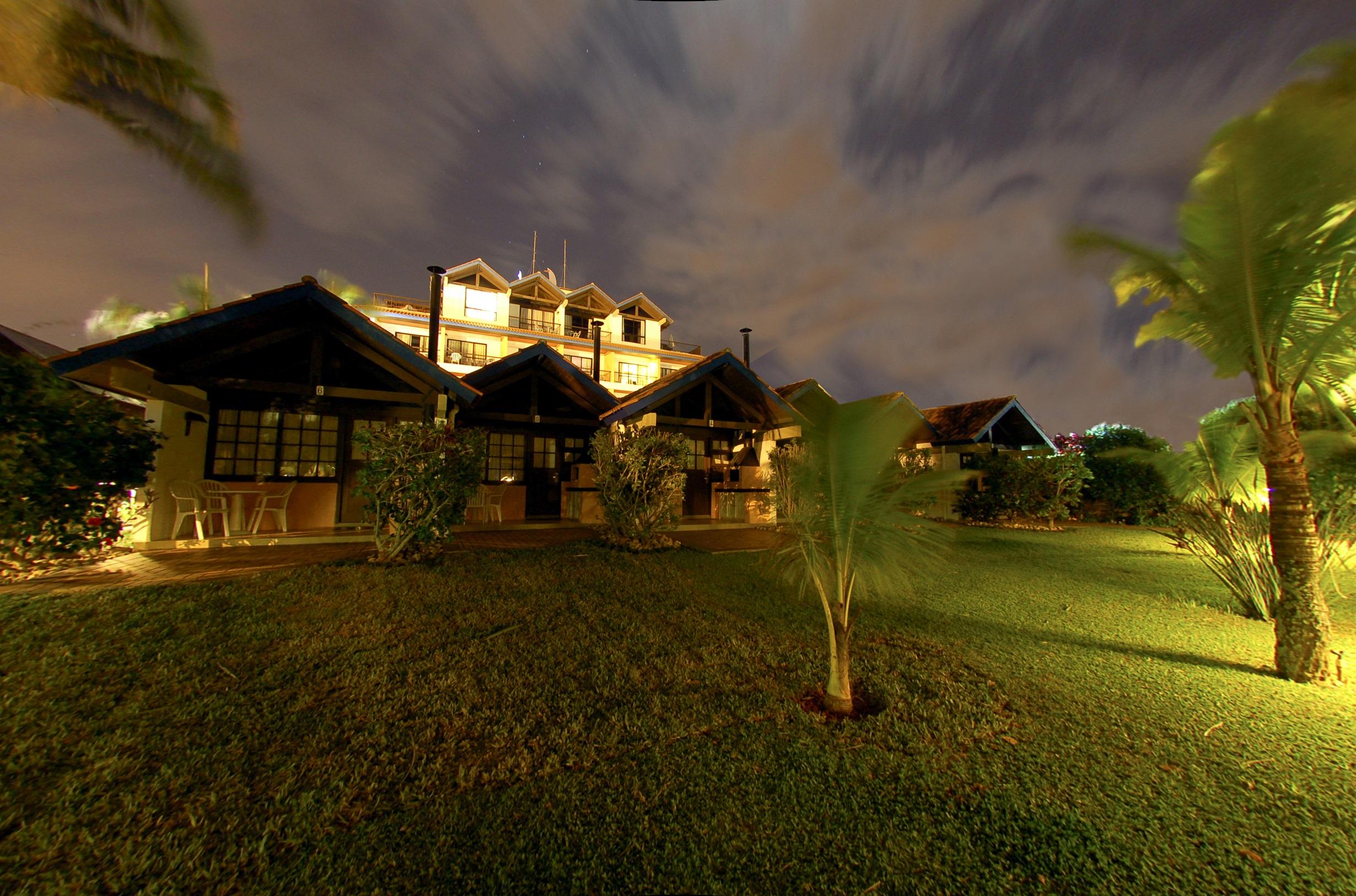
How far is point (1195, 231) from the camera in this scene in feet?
13.7

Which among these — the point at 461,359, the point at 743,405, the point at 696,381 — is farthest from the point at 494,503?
the point at 461,359

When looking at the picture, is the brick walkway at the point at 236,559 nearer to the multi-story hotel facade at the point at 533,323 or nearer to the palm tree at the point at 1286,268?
the palm tree at the point at 1286,268

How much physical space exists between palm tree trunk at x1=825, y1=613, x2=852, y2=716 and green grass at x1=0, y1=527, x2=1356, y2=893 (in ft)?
0.66

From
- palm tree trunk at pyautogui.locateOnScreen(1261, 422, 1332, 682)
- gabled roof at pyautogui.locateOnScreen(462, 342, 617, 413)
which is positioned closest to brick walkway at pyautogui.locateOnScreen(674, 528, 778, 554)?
gabled roof at pyautogui.locateOnScreen(462, 342, 617, 413)

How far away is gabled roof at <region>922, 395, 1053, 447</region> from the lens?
16.6 metres

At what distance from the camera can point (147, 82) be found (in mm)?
4969

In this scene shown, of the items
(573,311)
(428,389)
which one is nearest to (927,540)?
(428,389)

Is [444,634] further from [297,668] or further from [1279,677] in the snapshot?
[1279,677]

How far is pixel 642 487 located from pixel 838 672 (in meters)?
5.14

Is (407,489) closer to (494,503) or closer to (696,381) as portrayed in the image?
(494,503)

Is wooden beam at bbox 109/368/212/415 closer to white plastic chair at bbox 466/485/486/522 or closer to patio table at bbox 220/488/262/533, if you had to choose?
patio table at bbox 220/488/262/533

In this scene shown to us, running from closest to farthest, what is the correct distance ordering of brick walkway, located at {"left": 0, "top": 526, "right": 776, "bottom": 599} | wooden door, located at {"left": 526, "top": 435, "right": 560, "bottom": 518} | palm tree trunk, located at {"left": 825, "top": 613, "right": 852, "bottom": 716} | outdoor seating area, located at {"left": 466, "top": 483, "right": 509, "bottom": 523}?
palm tree trunk, located at {"left": 825, "top": 613, "right": 852, "bottom": 716}, brick walkway, located at {"left": 0, "top": 526, "right": 776, "bottom": 599}, outdoor seating area, located at {"left": 466, "top": 483, "right": 509, "bottom": 523}, wooden door, located at {"left": 526, "top": 435, "right": 560, "bottom": 518}

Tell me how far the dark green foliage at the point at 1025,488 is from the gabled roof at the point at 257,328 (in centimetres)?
1447

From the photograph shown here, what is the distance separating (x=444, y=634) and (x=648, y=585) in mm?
2500
